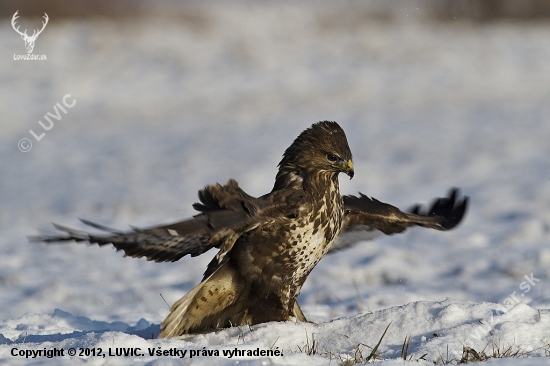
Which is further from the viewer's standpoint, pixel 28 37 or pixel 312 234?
pixel 28 37

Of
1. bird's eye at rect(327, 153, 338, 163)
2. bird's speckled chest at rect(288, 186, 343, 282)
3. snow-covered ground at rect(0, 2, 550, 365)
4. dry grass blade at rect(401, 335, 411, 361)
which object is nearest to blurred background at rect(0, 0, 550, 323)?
snow-covered ground at rect(0, 2, 550, 365)

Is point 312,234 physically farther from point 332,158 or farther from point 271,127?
point 271,127

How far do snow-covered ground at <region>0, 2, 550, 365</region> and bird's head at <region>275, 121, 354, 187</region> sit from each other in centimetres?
98

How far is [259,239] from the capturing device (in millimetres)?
4738

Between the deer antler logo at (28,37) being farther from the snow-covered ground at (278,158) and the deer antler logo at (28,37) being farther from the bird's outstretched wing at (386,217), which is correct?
the bird's outstretched wing at (386,217)

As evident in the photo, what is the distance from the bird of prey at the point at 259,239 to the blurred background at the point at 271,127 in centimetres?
134

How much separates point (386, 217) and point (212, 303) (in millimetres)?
1518

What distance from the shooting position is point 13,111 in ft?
60.1

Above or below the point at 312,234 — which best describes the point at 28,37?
above

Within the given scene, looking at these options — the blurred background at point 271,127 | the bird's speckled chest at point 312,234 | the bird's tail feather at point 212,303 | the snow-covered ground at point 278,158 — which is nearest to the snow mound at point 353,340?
the snow-covered ground at point 278,158

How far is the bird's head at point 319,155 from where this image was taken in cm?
510

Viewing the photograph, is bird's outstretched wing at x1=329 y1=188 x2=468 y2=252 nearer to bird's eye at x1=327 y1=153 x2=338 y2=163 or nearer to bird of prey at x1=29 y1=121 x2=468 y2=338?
Result: bird of prey at x1=29 y1=121 x2=468 y2=338

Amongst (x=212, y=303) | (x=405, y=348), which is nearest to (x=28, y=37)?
(x=212, y=303)

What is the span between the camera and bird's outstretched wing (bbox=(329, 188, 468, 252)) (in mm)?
5625
